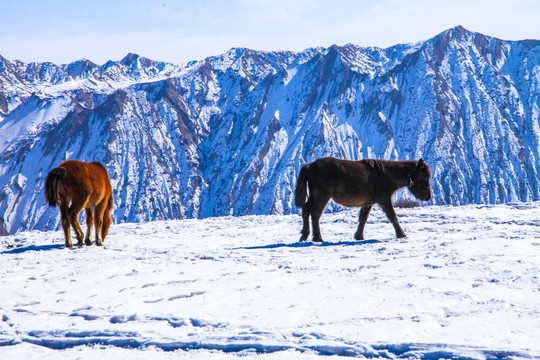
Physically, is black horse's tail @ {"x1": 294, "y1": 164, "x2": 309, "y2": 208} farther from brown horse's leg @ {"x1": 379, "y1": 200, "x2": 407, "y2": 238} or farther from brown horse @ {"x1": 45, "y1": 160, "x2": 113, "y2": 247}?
brown horse @ {"x1": 45, "y1": 160, "x2": 113, "y2": 247}

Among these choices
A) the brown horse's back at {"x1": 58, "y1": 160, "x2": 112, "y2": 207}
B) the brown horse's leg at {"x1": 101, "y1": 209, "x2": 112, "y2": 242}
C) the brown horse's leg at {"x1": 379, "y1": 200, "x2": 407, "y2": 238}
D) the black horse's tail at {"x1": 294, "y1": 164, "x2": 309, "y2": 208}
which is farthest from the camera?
the brown horse's leg at {"x1": 101, "y1": 209, "x2": 112, "y2": 242}

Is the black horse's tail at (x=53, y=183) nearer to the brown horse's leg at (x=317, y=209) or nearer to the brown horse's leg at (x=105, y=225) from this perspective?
the brown horse's leg at (x=105, y=225)

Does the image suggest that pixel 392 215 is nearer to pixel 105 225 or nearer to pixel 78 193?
pixel 105 225

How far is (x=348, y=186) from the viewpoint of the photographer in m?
12.4

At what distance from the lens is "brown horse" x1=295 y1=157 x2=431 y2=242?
12.3 metres

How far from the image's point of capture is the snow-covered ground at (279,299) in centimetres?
464

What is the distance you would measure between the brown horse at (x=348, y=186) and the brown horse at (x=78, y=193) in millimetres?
5340

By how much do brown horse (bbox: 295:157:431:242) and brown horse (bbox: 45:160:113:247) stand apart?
5340 mm

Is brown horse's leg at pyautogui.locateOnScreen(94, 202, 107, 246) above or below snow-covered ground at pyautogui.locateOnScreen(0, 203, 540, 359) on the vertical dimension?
above

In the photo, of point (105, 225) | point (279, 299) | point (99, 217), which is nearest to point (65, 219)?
point (99, 217)

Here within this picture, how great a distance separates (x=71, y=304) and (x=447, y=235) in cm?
945

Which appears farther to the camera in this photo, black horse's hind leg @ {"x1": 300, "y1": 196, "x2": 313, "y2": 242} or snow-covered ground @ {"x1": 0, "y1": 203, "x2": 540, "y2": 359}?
black horse's hind leg @ {"x1": 300, "y1": 196, "x2": 313, "y2": 242}

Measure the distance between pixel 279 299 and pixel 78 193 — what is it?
698cm

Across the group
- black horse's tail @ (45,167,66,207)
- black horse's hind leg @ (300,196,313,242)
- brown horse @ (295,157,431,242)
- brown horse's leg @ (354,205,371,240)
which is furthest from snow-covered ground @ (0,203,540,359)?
black horse's tail @ (45,167,66,207)
